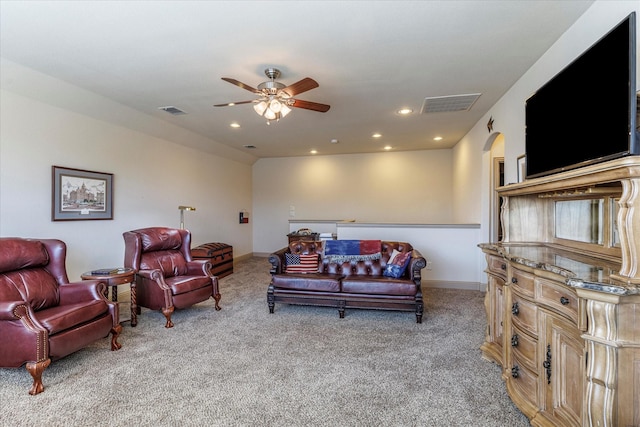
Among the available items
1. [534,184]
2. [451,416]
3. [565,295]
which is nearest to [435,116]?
[534,184]

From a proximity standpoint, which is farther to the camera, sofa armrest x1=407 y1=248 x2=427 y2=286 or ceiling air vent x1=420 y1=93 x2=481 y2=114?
ceiling air vent x1=420 y1=93 x2=481 y2=114

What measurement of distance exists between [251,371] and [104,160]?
3.82m

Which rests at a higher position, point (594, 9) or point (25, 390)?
point (594, 9)

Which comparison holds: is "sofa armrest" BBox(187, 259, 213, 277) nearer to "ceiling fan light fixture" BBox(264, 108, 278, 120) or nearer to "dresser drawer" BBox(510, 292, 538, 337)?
"ceiling fan light fixture" BBox(264, 108, 278, 120)

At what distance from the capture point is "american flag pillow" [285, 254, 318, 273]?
13.9ft

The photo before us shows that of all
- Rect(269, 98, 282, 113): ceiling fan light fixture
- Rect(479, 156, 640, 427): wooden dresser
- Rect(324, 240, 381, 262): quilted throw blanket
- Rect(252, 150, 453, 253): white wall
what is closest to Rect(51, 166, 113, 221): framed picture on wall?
Rect(269, 98, 282, 113): ceiling fan light fixture

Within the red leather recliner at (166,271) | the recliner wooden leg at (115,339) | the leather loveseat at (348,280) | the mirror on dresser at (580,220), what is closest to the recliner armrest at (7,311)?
the recliner wooden leg at (115,339)

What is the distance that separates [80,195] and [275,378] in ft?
12.0

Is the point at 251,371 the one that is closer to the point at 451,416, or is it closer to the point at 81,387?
the point at 81,387

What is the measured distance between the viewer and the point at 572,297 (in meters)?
1.48

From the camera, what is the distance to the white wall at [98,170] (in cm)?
344

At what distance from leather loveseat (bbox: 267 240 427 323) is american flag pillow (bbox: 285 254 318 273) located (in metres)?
0.01

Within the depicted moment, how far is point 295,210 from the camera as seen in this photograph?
832cm

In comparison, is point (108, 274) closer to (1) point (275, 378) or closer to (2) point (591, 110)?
(1) point (275, 378)
